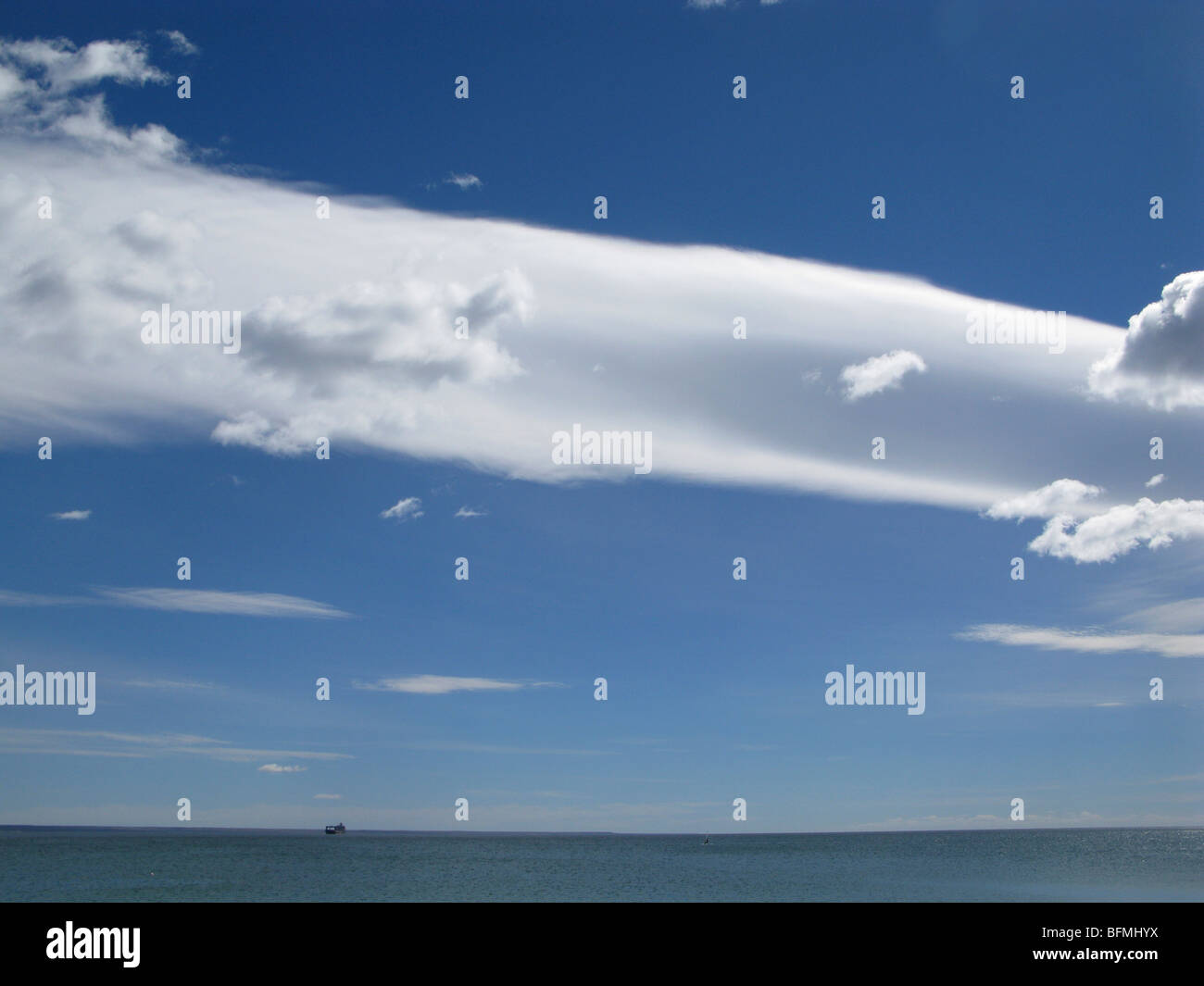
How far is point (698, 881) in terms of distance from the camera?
99.4 metres

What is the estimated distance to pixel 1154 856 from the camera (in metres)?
151
